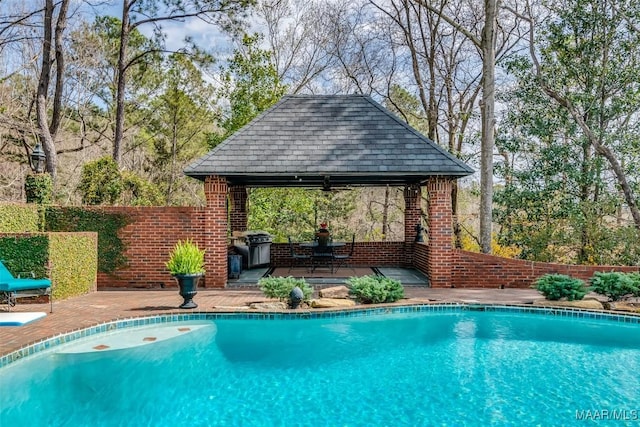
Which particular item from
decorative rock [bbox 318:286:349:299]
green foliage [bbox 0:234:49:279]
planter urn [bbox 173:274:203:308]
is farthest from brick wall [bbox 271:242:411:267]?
green foliage [bbox 0:234:49:279]

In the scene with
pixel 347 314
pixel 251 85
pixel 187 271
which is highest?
pixel 251 85

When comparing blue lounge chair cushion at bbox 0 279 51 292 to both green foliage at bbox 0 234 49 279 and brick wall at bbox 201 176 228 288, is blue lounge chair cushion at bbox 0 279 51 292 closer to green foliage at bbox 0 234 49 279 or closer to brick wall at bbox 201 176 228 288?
green foliage at bbox 0 234 49 279

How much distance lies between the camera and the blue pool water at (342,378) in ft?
15.3

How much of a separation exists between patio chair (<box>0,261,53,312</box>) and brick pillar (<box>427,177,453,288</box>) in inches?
316

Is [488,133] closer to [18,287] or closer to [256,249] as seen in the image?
[256,249]

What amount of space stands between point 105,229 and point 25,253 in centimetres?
229

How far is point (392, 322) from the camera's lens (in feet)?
27.3

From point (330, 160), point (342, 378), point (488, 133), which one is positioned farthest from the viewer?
point (488, 133)

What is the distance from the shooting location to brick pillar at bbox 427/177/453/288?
11.0m

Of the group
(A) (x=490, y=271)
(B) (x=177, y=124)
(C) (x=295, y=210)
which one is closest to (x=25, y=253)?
(A) (x=490, y=271)

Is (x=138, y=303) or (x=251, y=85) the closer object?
(x=138, y=303)

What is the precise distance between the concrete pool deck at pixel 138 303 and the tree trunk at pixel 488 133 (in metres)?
2.87

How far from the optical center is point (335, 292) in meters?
9.93

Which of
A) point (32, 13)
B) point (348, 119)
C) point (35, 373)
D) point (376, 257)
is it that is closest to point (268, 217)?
point (376, 257)
